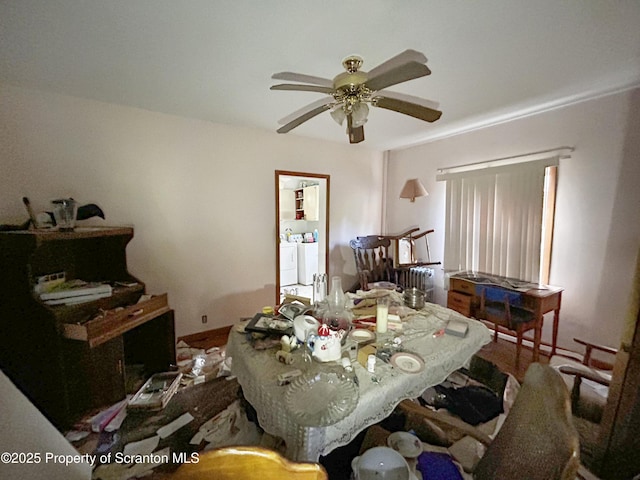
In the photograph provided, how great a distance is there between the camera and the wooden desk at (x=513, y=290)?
7.36 feet

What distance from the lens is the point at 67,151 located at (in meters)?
2.19

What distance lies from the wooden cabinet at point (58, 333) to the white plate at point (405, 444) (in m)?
1.80

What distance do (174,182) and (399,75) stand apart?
2.36 m

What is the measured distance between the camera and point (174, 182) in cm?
266

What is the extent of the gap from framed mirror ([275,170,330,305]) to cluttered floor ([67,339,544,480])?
5.22ft

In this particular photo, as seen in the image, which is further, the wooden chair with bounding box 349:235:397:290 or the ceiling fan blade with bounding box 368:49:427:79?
the wooden chair with bounding box 349:235:397:290

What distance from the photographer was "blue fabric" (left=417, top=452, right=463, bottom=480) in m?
1.01

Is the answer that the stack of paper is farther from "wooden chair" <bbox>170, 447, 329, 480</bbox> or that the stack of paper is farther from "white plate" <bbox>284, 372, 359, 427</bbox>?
"wooden chair" <bbox>170, 447, 329, 480</bbox>

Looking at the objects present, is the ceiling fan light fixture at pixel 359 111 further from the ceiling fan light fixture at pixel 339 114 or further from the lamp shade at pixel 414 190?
the lamp shade at pixel 414 190

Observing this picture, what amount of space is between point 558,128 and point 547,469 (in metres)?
3.00

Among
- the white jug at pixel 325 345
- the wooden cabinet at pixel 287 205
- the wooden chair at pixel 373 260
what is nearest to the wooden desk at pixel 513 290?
the wooden chair at pixel 373 260

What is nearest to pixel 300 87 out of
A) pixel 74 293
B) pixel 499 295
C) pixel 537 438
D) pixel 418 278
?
pixel 537 438

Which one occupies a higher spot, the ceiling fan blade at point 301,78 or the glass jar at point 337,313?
the ceiling fan blade at point 301,78

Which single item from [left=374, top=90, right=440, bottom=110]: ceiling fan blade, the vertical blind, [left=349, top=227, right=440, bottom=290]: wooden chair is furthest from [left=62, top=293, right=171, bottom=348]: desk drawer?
the vertical blind
